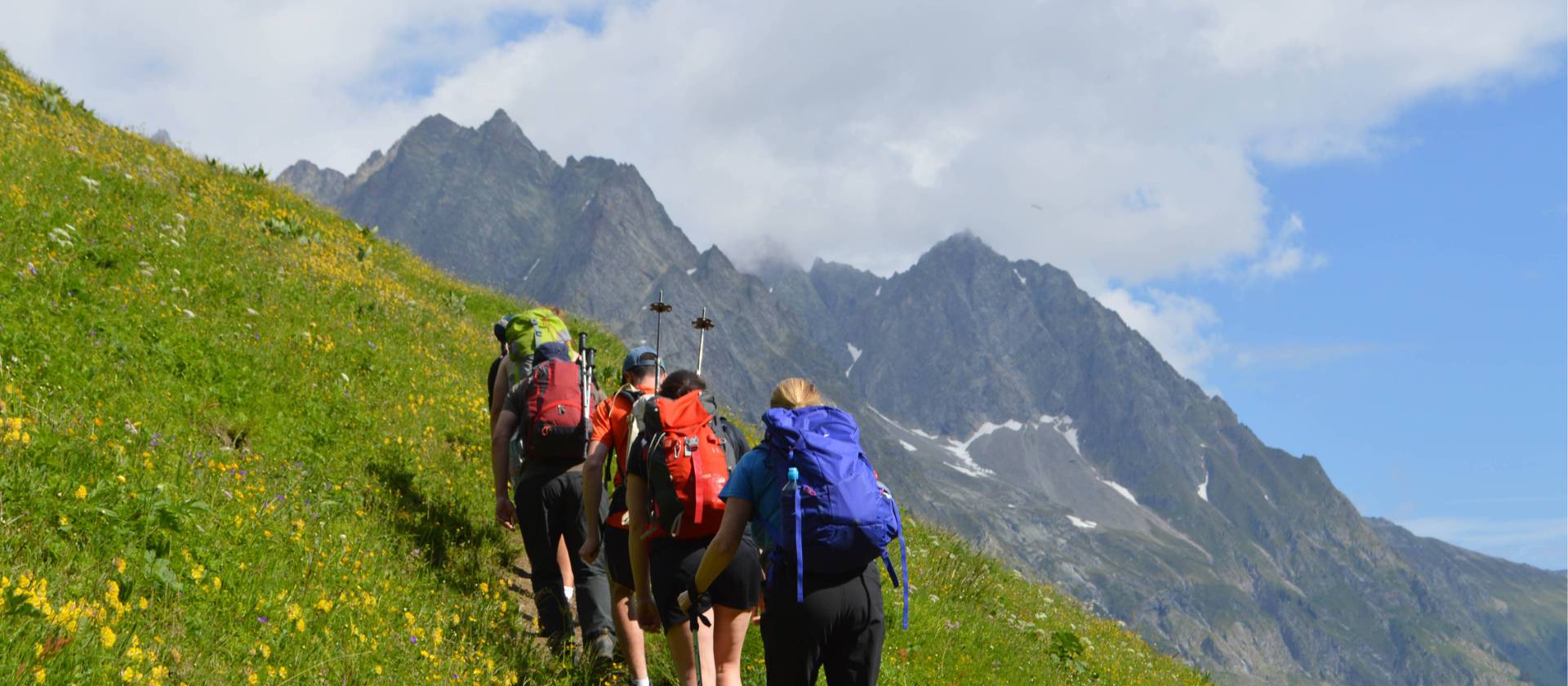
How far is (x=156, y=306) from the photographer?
10.3 metres

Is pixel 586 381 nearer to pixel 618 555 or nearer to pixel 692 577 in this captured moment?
pixel 618 555

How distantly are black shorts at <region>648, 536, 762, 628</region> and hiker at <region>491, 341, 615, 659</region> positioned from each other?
67.5 inches

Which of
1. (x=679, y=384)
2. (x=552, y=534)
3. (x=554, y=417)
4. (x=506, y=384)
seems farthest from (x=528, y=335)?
(x=679, y=384)

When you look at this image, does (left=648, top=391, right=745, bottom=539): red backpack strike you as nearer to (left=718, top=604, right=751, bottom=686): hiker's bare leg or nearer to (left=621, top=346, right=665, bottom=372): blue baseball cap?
(left=718, top=604, right=751, bottom=686): hiker's bare leg

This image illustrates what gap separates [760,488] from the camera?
17.2 ft

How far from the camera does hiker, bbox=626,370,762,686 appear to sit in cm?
562

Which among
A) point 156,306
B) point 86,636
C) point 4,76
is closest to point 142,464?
point 86,636

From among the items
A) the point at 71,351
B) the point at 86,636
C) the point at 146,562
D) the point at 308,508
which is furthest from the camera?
the point at 71,351

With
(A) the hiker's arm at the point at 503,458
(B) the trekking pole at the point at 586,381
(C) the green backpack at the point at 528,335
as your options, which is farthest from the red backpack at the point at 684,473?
(C) the green backpack at the point at 528,335

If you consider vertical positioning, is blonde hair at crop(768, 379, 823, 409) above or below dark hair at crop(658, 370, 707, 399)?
below

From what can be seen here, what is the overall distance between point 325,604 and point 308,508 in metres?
1.70

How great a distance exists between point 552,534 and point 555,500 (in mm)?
289

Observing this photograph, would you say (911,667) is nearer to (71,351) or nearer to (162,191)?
(71,351)

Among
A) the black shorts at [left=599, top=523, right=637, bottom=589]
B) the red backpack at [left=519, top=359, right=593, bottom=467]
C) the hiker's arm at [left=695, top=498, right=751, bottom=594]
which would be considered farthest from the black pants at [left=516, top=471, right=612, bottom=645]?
the hiker's arm at [left=695, top=498, right=751, bottom=594]
